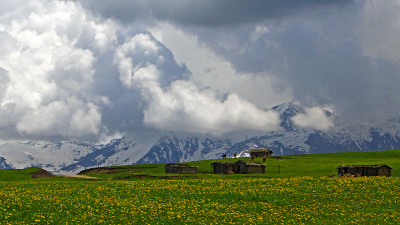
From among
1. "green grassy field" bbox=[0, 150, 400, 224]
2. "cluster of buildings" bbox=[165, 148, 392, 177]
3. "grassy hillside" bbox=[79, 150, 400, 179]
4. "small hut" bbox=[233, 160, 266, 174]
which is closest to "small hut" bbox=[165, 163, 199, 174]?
"cluster of buildings" bbox=[165, 148, 392, 177]

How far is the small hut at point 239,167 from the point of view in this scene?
129625mm

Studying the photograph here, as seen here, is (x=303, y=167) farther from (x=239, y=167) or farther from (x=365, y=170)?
(x=365, y=170)

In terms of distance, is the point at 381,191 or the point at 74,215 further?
the point at 381,191

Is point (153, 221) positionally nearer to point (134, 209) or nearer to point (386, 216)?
point (134, 209)

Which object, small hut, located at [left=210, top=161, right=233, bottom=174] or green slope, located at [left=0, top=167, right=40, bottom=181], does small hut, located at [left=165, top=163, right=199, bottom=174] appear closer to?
small hut, located at [left=210, top=161, right=233, bottom=174]

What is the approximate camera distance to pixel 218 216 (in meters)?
34.2

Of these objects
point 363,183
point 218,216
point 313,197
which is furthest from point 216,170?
point 218,216

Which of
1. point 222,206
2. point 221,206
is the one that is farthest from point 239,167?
point 221,206

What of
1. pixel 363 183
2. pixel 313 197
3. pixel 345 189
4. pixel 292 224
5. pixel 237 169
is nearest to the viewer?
pixel 292 224

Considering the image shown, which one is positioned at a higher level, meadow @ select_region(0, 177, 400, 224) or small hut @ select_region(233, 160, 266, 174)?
small hut @ select_region(233, 160, 266, 174)

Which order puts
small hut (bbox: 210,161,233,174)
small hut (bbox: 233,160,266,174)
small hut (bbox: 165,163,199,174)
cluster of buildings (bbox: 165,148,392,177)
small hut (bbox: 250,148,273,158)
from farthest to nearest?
1. small hut (bbox: 250,148,273,158)
2. small hut (bbox: 165,163,199,174)
3. small hut (bbox: 210,161,233,174)
4. small hut (bbox: 233,160,266,174)
5. cluster of buildings (bbox: 165,148,392,177)

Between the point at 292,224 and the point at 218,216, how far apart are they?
552 centimetres

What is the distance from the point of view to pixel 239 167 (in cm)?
13425

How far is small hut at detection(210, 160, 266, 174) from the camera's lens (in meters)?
130
